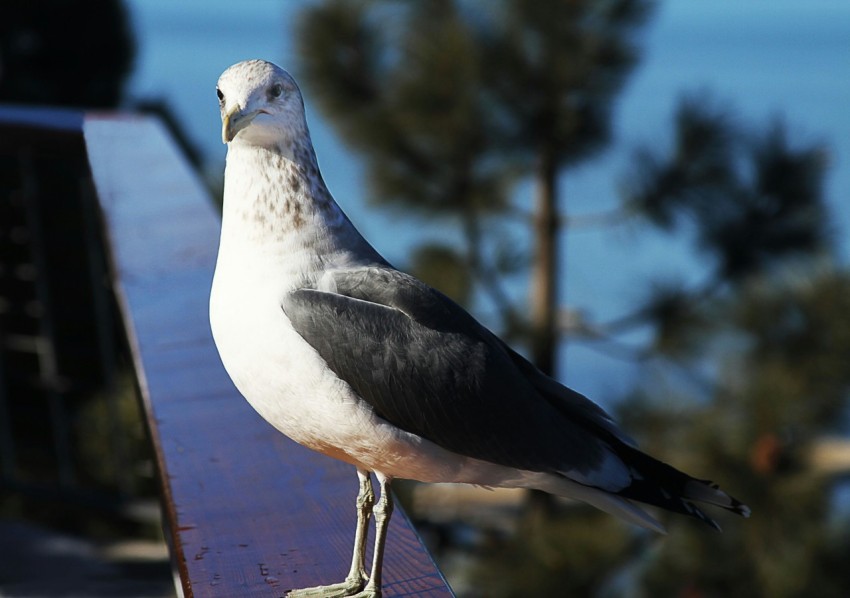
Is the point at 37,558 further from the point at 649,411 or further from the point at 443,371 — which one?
the point at 649,411

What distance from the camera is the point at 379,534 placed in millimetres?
916

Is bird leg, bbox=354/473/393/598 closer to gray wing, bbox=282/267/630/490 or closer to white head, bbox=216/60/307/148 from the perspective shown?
gray wing, bbox=282/267/630/490

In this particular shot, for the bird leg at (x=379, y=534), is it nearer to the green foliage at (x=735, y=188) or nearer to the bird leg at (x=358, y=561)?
the bird leg at (x=358, y=561)

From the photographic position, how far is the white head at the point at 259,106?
899 millimetres

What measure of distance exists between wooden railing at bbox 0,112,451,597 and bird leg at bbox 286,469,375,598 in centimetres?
1

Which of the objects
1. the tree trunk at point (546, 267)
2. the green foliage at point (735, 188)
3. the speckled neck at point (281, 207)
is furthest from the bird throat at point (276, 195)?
the green foliage at point (735, 188)

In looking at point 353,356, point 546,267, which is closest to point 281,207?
point 353,356

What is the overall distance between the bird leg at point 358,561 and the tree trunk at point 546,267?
3509 mm

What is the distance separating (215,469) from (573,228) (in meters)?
3.76

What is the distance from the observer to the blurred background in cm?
342

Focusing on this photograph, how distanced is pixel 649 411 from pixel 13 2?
2.47 metres

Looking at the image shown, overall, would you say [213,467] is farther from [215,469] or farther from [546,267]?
[546,267]

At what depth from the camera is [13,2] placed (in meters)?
3.94

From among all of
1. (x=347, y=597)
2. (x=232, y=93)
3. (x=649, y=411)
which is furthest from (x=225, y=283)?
(x=649, y=411)
